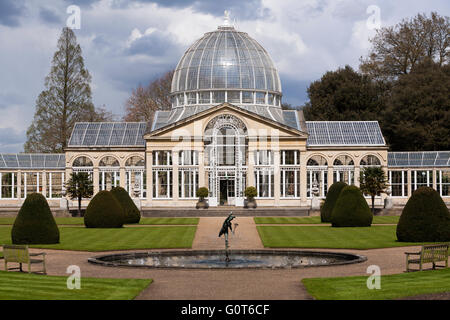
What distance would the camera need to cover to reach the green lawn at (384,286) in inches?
677

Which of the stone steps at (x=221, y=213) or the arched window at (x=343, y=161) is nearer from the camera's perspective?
the stone steps at (x=221, y=213)

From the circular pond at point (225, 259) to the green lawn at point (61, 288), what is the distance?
359 centimetres

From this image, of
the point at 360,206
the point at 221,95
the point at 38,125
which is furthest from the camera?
the point at 38,125

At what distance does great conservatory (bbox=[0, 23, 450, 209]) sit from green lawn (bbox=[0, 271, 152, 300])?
39081 millimetres

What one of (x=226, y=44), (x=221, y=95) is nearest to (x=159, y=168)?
(x=221, y=95)

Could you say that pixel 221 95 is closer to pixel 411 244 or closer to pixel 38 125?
pixel 38 125

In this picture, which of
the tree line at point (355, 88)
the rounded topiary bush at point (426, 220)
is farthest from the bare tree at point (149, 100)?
the rounded topiary bush at point (426, 220)

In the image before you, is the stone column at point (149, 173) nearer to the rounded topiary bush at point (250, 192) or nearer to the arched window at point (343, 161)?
the rounded topiary bush at point (250, 192)

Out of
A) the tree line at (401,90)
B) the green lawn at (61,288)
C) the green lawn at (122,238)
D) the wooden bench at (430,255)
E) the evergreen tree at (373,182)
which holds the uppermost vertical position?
the tree line at (401,90)

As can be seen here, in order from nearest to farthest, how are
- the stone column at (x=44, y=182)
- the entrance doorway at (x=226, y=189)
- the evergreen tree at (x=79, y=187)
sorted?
the evergreen tree at (x=79, y=187), the entrance doorway at (x=226, y=189), the stone column at (x=44, y=182)

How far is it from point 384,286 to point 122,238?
726 inches

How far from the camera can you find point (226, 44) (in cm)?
7075

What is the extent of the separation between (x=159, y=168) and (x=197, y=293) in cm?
4679

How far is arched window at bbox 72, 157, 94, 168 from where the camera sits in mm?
67000
